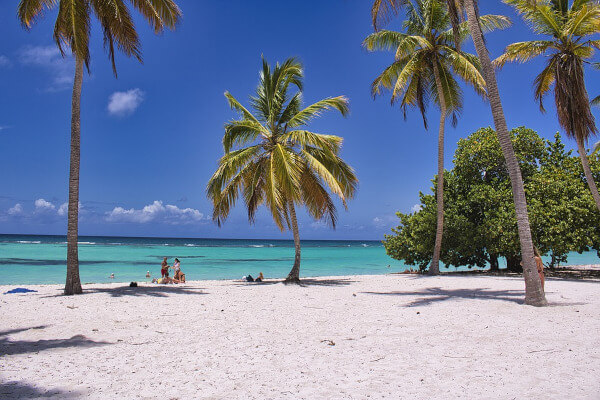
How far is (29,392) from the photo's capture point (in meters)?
3.83

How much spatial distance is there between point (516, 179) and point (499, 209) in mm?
8992

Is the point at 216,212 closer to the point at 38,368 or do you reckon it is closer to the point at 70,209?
the point at 70,209

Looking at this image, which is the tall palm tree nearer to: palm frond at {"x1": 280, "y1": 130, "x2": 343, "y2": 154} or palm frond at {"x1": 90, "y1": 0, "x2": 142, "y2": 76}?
palm frond at {"x1": 280, "y1": 130, "x2": 343, "y2": 154}

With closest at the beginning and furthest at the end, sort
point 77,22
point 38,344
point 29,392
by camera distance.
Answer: point 29,392
point 38,344
point 77,22

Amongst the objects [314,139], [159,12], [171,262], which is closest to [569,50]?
[314,139]

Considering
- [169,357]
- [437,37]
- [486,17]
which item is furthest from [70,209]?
[486,17]

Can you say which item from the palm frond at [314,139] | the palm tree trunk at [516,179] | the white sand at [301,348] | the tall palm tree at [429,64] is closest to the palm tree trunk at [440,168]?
the tall palm tree at [429,64]

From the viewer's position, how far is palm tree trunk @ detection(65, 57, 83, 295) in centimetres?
1070

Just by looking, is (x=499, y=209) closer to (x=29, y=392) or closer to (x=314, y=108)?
(x=314, y=108)

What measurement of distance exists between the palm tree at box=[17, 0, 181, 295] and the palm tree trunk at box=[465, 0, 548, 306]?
890 centimetres

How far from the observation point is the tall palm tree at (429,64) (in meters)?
16.0

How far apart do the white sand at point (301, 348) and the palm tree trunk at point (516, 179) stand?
0.47m

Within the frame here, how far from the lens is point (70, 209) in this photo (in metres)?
10.9

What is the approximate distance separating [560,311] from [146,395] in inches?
313
